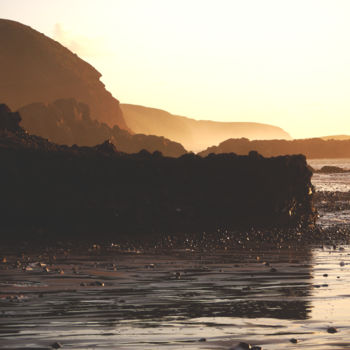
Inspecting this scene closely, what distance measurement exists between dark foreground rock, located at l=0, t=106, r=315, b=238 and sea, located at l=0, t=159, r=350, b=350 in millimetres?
6877

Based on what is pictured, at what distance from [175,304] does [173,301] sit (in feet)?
1.21

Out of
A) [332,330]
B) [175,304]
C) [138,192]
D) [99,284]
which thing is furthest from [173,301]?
[138,192]

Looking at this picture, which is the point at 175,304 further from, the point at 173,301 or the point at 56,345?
the point at 56,345

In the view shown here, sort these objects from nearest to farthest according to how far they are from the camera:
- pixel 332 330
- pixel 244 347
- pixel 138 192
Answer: pixel 244 347, pixel 332 330, pixel 138 192

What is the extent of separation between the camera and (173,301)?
15.9 meters

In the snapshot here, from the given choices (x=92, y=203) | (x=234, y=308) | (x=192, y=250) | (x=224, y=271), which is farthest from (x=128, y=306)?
→ (x=92, y=203)

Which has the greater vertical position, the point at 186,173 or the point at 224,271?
the point at 186,173

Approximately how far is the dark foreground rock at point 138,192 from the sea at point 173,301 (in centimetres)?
688

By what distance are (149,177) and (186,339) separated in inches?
870

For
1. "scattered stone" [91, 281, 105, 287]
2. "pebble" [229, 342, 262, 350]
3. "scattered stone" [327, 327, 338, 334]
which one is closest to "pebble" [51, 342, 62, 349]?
"pebble" [229, 342, 262, 350]

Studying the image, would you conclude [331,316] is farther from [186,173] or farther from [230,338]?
[186,173]

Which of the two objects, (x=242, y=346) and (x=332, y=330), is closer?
(x=242, y=346)

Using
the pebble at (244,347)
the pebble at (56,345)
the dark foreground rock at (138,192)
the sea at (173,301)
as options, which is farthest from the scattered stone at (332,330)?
the dark foreground rock at (138,192)

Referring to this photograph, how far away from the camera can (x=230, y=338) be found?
12383mm
